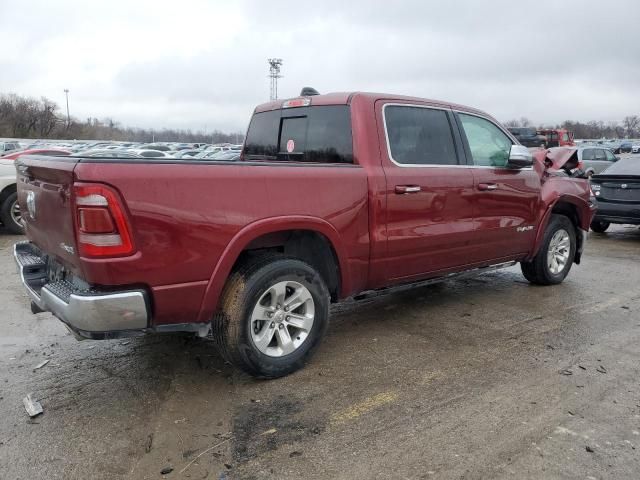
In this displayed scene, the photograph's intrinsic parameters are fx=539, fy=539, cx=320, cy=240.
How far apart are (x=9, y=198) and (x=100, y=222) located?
795 centimetres

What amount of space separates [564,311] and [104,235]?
14.0 feet

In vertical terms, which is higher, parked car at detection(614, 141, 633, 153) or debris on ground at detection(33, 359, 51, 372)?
parked car at detection(614, 141, 633, 153)

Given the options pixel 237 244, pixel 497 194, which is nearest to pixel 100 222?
pixel 237 244

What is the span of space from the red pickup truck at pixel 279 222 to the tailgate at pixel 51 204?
0.02 meters

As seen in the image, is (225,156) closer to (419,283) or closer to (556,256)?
(556,256)

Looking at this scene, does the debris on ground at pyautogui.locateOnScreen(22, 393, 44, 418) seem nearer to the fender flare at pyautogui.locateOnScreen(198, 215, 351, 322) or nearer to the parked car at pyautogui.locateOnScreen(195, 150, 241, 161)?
the fender flare at pyautogui.locateOnScreen(198, 215, 351, 322)

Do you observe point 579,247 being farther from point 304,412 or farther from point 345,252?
point 304,412

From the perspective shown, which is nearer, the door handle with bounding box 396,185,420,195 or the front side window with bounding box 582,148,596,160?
the door handle with bounding box 396,185,420,195

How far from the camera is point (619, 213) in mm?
9594

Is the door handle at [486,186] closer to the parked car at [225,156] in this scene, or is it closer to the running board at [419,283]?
the running board at [419,283]

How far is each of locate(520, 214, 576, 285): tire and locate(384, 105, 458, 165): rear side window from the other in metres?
1.96

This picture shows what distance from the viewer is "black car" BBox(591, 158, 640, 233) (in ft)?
31.1

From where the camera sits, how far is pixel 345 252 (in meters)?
→ 3.84

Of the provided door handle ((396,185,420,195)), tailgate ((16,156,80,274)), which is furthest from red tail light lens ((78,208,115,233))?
door handle ((396,185,420,195))
